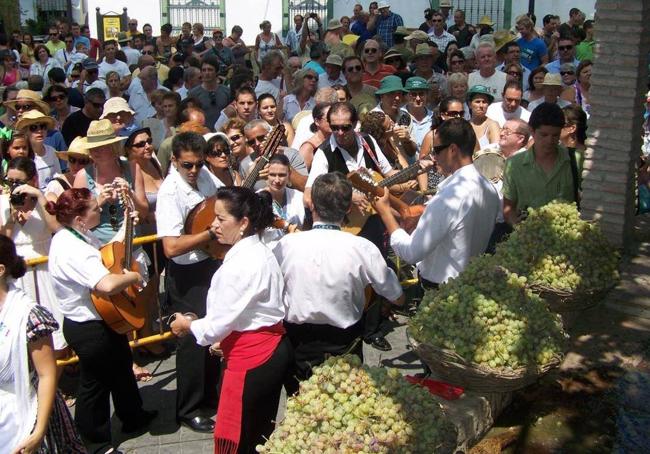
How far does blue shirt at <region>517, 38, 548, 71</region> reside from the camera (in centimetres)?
1397

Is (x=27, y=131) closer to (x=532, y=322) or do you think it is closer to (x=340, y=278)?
→ (x=340, y=278)

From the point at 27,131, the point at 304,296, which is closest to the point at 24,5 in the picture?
the point at 27,131

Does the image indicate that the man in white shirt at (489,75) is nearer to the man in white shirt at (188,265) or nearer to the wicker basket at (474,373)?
the man in white shirt at (188,265)

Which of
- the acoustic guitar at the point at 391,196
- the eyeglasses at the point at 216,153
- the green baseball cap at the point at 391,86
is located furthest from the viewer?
the green baseball cap at the point at 391,86

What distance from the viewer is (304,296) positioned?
15.7 feet

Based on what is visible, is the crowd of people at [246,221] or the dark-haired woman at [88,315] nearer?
the crowd of people at [246,221]

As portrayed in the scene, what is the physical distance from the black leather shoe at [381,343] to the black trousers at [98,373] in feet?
7.84

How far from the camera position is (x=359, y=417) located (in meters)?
3.70

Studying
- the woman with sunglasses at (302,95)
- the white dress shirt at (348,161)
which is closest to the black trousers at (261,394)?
the white dress shirt at (348,161)

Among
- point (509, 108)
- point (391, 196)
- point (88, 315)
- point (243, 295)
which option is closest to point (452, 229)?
point (391, 196)

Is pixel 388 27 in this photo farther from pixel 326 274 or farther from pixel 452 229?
pixel 326 274

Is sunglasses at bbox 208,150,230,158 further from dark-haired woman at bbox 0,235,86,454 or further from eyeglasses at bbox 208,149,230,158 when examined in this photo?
dark-haired woman at bbox 0,235,86,454

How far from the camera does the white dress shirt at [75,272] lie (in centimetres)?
527

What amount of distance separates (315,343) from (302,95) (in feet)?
20.0
